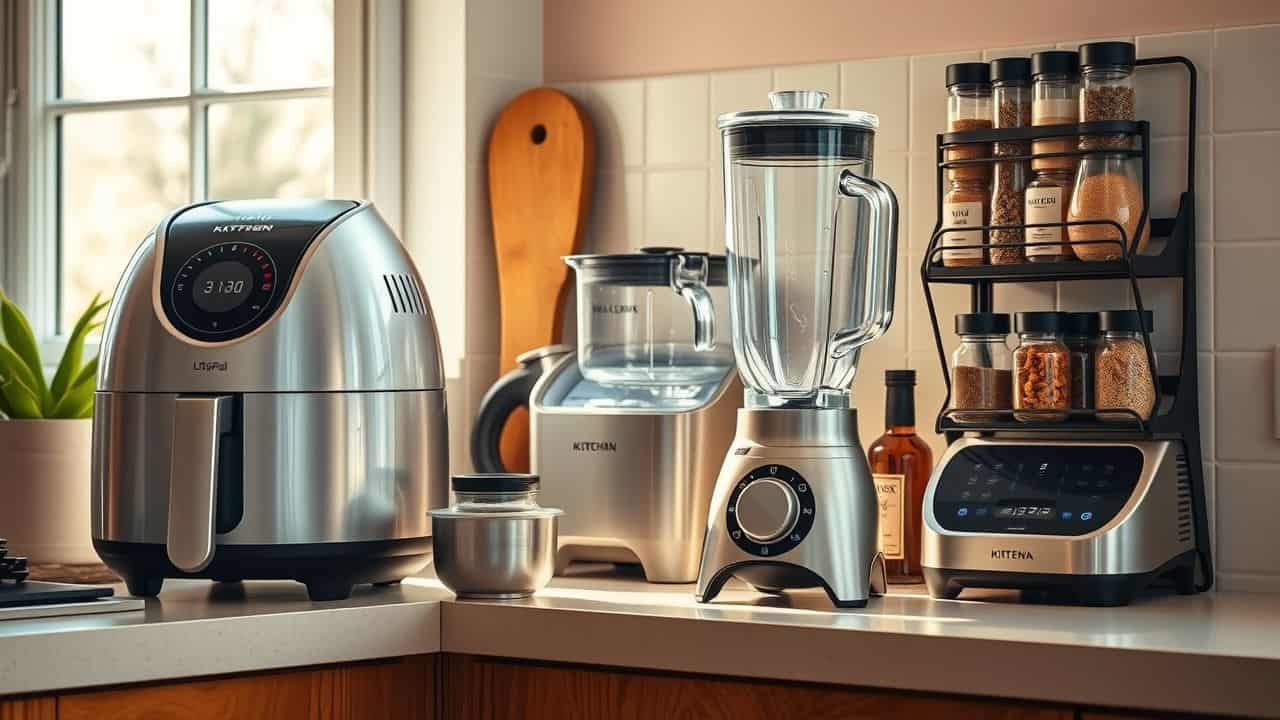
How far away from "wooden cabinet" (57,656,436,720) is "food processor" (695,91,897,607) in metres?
0.28

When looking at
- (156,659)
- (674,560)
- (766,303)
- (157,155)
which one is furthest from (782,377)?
(157,155)

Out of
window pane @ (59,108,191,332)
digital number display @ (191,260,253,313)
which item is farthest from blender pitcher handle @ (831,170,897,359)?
window pane @ (59,108,191,332)

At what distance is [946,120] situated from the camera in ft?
5.95

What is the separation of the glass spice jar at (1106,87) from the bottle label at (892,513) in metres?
0.40

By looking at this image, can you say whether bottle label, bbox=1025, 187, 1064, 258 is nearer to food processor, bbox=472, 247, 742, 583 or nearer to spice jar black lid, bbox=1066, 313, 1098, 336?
spice jar black lid, bbox=1066, 313, 1098, 336

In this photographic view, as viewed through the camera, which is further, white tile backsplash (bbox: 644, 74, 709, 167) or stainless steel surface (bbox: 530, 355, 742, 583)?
white tile backsplash (bbox: 644, 74, 709, 167)

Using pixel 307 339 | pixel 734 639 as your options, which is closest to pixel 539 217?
pixel 307 339

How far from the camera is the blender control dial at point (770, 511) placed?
1.45 meters

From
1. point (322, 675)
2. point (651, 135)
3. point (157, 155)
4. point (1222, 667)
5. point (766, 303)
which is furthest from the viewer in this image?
point (157, 155)

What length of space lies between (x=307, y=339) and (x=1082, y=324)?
75 cm

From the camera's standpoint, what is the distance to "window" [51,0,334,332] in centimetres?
224

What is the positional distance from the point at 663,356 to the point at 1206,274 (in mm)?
588

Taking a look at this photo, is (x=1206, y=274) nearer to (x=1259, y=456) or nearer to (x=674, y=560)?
(x=1259, y=456)

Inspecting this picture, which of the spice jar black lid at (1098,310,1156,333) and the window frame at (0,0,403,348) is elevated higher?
the window frame at (0,0,403,348)
